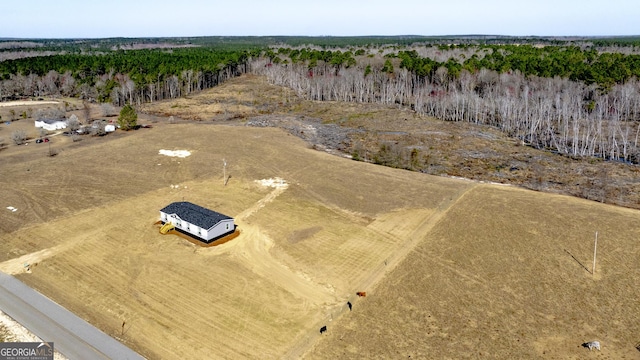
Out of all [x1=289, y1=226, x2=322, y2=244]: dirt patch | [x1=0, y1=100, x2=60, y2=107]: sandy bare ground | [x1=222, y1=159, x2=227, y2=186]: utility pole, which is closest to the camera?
[x1=289, y1=226, x2=322, y2=244]: dirt patch

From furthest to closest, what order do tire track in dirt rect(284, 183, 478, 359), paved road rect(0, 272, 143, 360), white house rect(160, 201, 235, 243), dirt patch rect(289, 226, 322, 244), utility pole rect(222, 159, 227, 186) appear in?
utility pole rect(222, 159, 227, 186)
dirt patch rect(289, 226, 322, 244)
white house rect(160, 201, 235, 243)
tire track in dirt rect(284, 183, 478, 359)
paved road rect(0, 272, 143, 360)

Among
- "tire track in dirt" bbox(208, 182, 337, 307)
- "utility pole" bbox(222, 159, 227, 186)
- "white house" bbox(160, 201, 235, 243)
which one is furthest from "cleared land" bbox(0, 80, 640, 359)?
"white house" bbox(160, 201, 235, 243)

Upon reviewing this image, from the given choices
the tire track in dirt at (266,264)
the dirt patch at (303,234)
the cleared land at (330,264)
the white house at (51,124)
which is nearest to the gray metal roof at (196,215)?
the cleared land at (330,264)

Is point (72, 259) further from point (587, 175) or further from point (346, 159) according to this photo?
point (587, 175)

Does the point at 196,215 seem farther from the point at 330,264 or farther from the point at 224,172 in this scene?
the point at 224,172

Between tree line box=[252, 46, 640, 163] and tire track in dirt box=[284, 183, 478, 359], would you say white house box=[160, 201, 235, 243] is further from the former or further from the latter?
tree line box=[252, 46, 640, 163]

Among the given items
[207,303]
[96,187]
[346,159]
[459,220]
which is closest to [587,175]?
[459,220]
